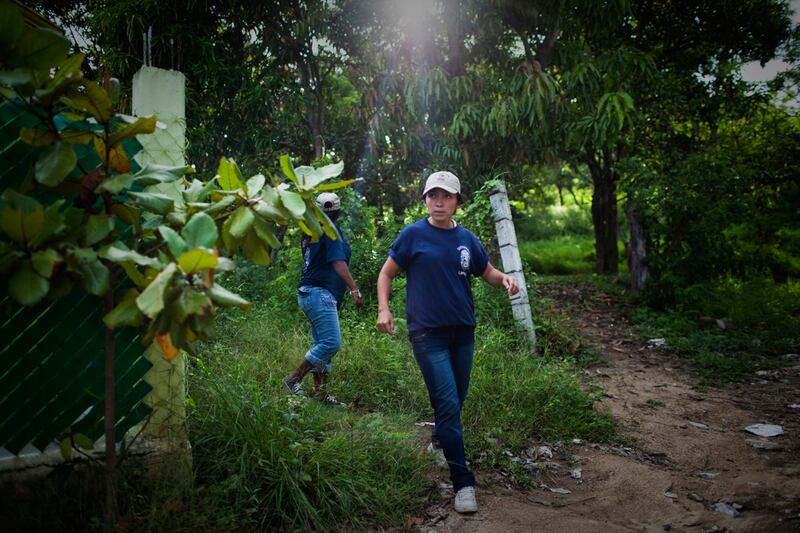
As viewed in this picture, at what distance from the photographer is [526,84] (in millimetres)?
5980

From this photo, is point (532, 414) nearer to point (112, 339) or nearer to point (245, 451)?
point (245, 451)

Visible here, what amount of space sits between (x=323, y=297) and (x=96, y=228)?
250 cm

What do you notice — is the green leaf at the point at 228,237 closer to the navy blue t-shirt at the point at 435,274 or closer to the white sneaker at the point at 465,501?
the navy blue t-shirt at the point at 435,274

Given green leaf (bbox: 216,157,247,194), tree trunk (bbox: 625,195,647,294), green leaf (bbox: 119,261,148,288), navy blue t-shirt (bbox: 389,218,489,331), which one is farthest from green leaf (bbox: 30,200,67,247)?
tree trunk (bbox: 625,195,647,294)

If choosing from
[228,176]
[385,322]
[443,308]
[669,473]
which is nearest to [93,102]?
[228,176]

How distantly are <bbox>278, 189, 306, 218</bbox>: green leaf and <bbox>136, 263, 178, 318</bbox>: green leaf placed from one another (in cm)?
50

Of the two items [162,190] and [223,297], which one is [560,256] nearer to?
[162,190]

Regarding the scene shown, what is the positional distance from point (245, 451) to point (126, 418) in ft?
1.91

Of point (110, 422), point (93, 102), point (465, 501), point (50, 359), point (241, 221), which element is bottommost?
point (465, 501)

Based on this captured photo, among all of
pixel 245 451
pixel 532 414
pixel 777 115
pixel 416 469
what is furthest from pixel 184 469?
pixel 777 115

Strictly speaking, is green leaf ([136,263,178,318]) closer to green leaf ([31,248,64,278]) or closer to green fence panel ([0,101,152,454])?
green leaf ([31,248,64,278])

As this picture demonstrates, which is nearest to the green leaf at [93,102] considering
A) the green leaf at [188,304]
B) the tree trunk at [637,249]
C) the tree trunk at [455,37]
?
the green leaf at [188,304]

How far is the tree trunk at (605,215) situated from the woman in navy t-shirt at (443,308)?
9861 millimetres

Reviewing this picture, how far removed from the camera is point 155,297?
4.84 ft
